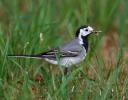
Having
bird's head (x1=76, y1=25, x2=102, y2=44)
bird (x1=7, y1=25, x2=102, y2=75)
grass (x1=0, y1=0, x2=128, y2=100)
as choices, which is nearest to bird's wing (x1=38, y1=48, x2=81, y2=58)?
bird (x1=7, y1=25, x2=102, y2=75)

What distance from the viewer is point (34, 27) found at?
7.18 meters

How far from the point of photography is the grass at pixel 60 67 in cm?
513

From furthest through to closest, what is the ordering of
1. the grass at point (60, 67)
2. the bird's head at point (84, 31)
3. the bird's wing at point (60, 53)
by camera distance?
1. the bird's head at point (84, 31)
2. the bird's wing at point (60, 53)
3. the grass at point (60, 67)

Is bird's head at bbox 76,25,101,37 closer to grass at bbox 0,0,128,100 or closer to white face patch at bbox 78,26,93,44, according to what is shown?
white face patch at bbox 78,26,93,44

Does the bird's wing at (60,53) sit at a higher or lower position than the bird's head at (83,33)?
lower

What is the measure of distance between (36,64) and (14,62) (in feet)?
2.82

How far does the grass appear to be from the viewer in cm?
513

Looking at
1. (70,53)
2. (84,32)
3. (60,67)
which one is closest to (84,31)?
(84,32)

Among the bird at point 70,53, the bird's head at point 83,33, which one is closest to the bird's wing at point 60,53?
the bird at point 70,53

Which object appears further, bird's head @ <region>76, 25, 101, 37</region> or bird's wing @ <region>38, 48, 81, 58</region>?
bird's head @ <region>76, 25, 101, 37</region>

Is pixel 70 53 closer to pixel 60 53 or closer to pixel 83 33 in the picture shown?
pixel 60 53

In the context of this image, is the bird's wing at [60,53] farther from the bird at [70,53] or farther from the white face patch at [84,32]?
the white face patch at [84,32]

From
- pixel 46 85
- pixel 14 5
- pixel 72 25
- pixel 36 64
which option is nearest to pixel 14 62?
pixel 46 85

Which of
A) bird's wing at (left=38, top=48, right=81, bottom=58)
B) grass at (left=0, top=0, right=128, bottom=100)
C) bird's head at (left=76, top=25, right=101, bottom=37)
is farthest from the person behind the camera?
bird's head at (left=76, top=25, right=101, bottom=37)
